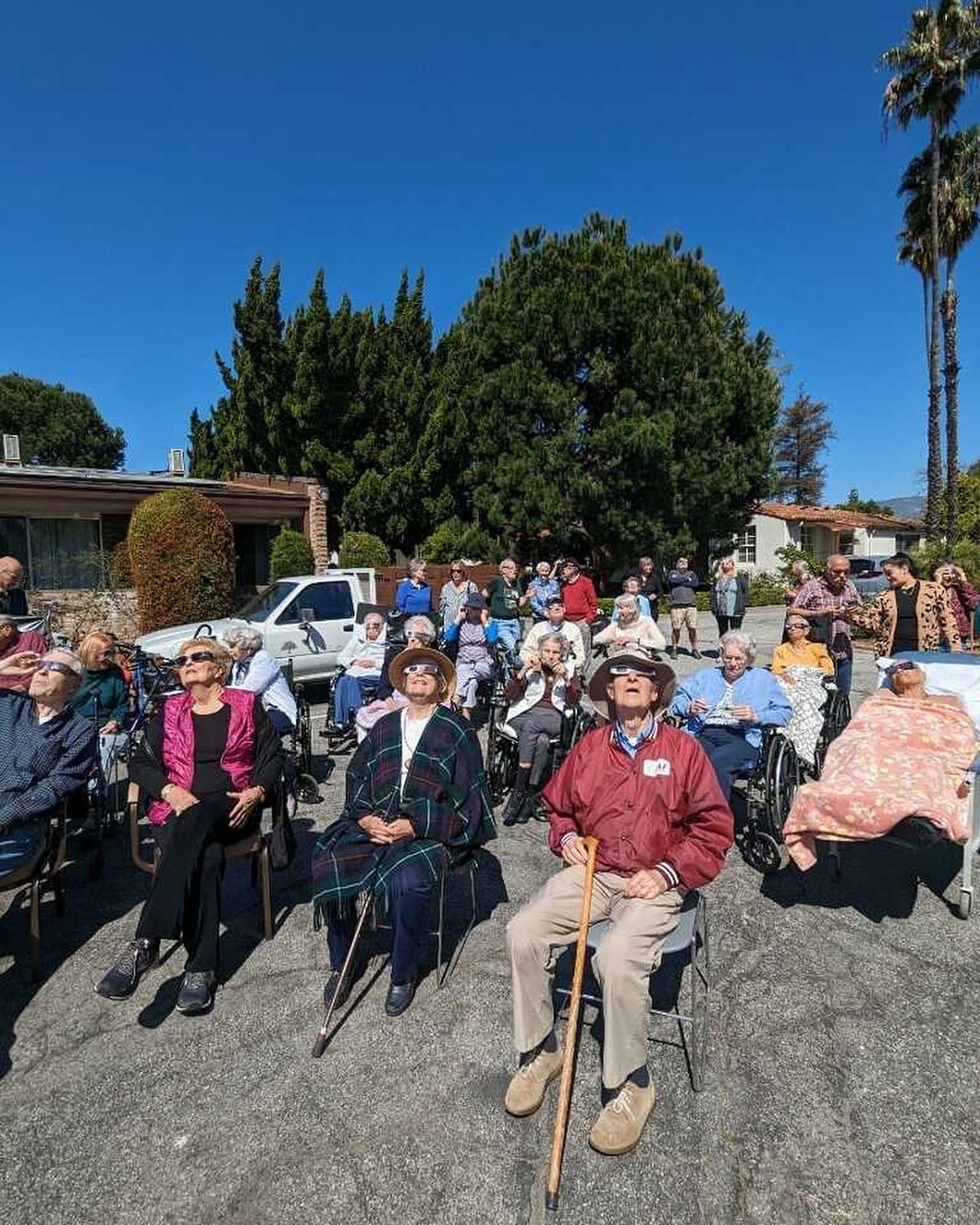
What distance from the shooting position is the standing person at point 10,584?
5910 mm

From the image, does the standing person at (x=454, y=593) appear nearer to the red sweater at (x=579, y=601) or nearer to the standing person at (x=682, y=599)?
the red sweater at (x=579, y=601)

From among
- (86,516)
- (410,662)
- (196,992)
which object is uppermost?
(86,516)

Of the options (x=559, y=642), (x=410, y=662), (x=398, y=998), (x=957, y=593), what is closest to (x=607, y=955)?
(x=398, y=998)

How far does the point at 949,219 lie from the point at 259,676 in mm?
25635

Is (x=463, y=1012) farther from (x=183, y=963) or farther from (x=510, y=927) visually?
(x=183, y=963)

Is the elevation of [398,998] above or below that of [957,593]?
below

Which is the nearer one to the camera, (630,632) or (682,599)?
(630,632)

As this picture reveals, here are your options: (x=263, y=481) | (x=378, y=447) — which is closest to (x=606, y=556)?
(x=378, y=447)

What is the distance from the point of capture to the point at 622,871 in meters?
2.89

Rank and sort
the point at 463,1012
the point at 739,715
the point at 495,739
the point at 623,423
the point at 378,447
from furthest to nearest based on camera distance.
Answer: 1. the point at 378,447
2. the point at 623,423
3. the point at 495,739
4. the point at 739,715
5. the point at 463,1012

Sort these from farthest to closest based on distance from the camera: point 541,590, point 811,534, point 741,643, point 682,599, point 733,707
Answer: point 811,534
point 682,599
point 541,590
point 741,643
point 733,707

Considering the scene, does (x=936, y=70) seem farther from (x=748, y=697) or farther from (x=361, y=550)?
(x=748, y=697)

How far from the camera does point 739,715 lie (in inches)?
184

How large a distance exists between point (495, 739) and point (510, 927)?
10.2ft
